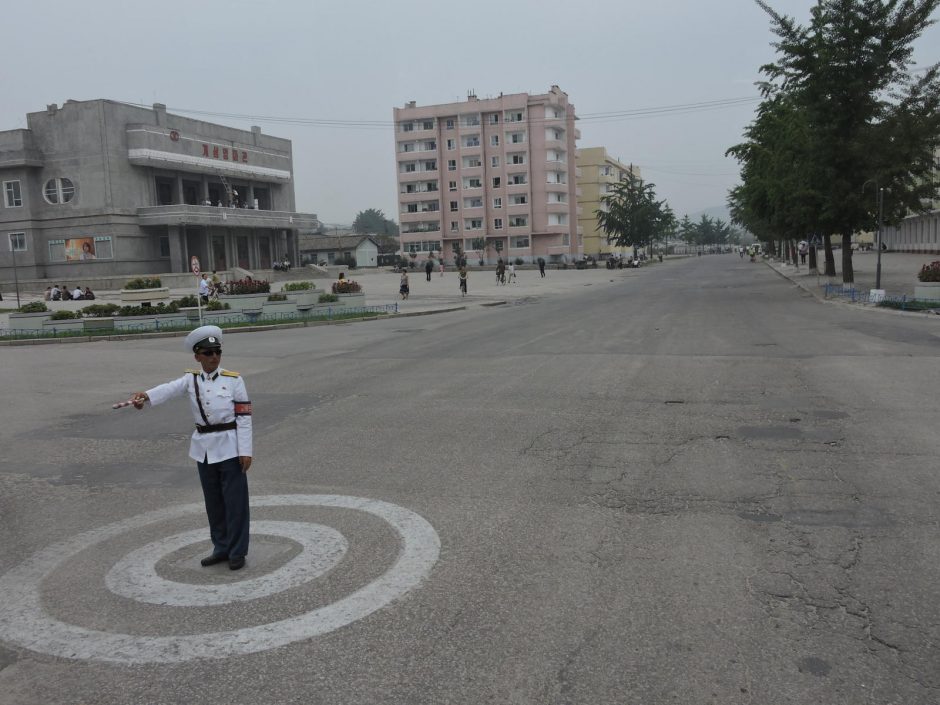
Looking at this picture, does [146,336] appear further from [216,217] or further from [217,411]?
[216,217]

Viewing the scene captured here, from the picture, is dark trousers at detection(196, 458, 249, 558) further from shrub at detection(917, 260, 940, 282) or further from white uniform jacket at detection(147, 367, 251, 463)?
shrub at detection(917, 260, 940, 282)

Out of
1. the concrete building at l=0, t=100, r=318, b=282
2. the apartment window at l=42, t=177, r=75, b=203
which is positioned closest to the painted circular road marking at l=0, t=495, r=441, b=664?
the concrete building at l=0, t=100, r=318, b=282

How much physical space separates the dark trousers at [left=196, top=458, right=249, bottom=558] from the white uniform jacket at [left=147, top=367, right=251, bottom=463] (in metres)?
0.08

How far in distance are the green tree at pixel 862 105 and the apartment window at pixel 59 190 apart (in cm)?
4957

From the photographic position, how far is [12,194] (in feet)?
187

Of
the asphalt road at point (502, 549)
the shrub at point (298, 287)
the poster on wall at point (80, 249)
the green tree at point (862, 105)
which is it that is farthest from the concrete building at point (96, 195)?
the asphalt road at point (502, 549)

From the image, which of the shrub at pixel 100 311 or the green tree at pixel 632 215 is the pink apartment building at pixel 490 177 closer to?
the green tree at pixel 632 215

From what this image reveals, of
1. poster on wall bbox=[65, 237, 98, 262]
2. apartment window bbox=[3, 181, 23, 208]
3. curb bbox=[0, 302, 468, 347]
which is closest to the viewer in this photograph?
curb bbox=[0, 302, 468, 347]

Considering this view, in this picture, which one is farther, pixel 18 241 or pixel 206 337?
pixel 18 241

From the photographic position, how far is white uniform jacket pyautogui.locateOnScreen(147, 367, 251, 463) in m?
4.89

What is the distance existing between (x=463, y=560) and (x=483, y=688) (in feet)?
4.78

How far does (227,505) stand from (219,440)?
42cm

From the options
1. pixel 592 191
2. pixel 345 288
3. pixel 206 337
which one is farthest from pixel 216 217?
pixel 592 191

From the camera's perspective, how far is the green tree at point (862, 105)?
2512 centimetres
